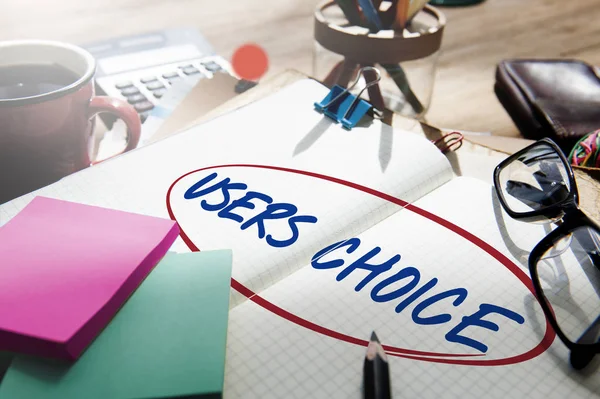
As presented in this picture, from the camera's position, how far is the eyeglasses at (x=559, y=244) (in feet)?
1.20

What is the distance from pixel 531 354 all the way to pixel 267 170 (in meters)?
0.25

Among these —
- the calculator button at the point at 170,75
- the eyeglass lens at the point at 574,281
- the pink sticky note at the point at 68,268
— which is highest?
the pink sticky note at the point at 68,268

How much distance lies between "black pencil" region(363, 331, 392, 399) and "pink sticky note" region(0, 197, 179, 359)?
0.50 feet

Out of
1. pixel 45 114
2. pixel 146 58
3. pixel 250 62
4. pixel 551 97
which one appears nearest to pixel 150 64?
pixel 146 58

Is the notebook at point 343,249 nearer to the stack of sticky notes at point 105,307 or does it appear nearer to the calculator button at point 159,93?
the stack of sticky notes at point 105,307

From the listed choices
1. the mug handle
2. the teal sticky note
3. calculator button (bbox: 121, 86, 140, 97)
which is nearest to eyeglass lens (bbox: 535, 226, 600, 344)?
the teal sticky note

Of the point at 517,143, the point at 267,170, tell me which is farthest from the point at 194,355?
the point at 517,143

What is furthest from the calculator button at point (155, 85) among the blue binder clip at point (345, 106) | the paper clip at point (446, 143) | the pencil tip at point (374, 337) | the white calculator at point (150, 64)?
A: the pencil tip at point (374, 337)

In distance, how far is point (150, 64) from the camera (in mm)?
704

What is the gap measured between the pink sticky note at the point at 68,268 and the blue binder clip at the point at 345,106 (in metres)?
0.21

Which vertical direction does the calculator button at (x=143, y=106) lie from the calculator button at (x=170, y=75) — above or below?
below

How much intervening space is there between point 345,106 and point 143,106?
235mm

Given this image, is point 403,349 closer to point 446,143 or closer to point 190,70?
point 446,143

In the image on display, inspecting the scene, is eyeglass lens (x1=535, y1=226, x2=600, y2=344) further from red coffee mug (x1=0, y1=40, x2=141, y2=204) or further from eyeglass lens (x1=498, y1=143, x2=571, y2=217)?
red coffee mug (x1=0, y1=40, x2=141, y2=204)
